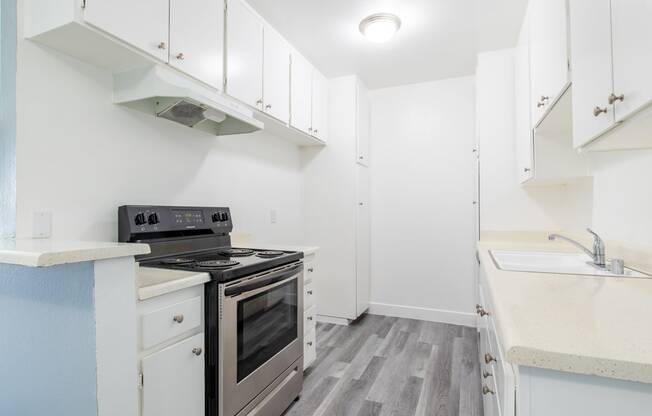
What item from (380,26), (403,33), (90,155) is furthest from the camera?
(403,33)

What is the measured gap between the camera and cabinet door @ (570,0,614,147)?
923 mm

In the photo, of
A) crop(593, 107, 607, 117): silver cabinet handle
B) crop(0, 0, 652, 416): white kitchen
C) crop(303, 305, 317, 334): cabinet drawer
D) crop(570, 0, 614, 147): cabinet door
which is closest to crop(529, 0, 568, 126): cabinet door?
crop(0, 0, 652, 416): white kitchen

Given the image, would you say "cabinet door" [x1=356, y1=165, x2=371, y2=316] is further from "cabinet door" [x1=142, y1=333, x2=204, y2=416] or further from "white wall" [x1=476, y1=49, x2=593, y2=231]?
"cabinet door" [x1=142, y1=333, x2=204, y2=416]

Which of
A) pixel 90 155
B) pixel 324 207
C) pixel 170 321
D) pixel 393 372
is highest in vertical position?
pixel 90 155

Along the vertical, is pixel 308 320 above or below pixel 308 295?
below

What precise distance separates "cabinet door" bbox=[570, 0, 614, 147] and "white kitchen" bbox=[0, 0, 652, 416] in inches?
0.5

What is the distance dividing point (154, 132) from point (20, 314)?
3.38 feet

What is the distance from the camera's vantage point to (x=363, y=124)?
3.46 m

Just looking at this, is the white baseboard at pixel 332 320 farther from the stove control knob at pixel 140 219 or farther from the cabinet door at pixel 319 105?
the stove control knob at pixel 140 219

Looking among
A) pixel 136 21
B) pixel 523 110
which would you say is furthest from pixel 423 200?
pixel 136 21

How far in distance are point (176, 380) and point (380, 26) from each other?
7.70ft

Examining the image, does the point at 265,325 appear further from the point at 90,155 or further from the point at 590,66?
the point at 590,66

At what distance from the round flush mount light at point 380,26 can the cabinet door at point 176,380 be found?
7.11 feet

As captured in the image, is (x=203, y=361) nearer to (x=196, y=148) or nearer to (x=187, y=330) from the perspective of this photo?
(x=187, y=330)
